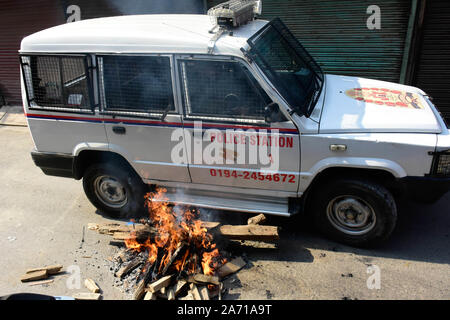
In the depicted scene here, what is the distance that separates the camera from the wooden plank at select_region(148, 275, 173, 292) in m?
3.63

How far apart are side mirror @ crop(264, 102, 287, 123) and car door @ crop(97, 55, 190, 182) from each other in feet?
Result: 3.18

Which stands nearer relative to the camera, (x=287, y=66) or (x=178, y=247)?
(x=178, y=247)

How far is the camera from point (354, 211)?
13.3 ft

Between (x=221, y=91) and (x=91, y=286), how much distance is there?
8.19ft

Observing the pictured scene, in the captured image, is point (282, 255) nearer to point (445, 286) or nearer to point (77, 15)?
point (445, 286)

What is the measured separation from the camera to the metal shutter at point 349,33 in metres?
6.86

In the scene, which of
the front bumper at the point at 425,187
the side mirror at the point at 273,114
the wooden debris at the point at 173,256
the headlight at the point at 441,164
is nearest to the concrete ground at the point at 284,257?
the wooden debris at the point at 173,256

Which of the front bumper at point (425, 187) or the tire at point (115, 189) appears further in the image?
the tire at point (115, 189)

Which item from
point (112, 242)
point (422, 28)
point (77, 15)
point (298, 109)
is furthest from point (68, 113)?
point (422, 28)

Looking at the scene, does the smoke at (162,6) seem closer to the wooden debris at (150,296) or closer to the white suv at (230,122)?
the white suv at (230,122)

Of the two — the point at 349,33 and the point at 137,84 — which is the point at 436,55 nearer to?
the point at 349,33

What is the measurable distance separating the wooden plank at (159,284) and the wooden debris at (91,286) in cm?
61

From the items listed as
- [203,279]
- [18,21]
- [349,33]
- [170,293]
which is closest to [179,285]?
[170,293]

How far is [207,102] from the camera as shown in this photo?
12.9 ft
